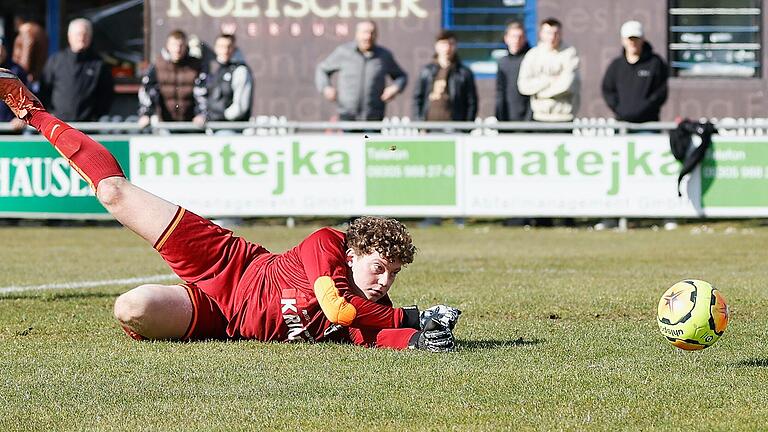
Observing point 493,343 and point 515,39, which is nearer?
point 493,343

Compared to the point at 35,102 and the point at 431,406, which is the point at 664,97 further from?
the point at 431,406

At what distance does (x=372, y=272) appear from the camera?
26.1 feet

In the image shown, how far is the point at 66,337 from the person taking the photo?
894 cm

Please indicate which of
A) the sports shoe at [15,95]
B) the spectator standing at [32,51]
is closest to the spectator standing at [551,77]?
the spectator standing at [32,51]

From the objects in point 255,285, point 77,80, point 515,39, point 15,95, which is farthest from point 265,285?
point 77,80

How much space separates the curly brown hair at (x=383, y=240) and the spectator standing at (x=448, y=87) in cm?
1142

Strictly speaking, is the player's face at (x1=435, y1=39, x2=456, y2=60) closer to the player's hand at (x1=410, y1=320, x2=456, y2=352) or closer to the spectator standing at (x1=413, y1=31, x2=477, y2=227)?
the spectator standing at (x1=413, y1=31, x2=477, y2=227)

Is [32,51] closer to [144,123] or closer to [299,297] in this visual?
[144,123]

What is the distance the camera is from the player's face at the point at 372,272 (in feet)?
25.8

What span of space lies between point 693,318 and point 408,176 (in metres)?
10.8

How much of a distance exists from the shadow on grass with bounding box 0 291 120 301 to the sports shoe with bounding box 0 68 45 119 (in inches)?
89.0

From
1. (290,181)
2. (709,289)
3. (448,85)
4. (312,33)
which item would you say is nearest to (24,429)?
(709,289)

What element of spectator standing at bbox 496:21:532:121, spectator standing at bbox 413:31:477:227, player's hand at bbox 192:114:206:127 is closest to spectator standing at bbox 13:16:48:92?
player's hand at bbox 192:114:206:127

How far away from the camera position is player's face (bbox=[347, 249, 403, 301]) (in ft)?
25.8
